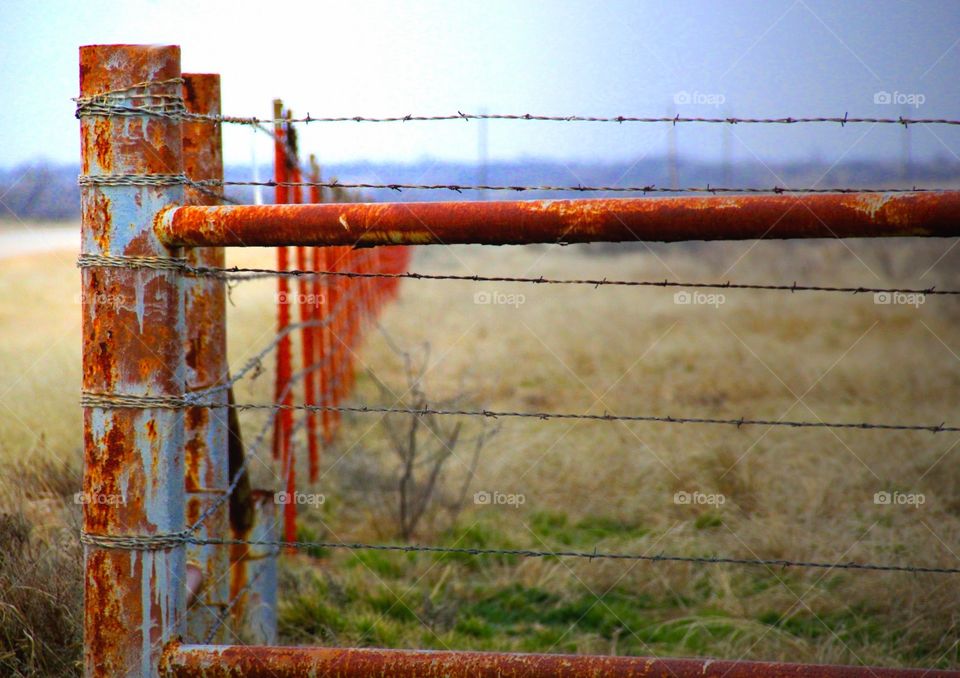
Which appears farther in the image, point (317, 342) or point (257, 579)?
point (317, 342)

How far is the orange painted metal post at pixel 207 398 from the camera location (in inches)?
92.6

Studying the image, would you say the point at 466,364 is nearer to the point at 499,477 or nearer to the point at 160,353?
the point at 499,477

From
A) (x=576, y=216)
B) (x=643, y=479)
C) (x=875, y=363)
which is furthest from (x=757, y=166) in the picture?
(x=576, y=216)

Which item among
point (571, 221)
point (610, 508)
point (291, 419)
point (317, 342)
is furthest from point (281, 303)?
point (571, 221)

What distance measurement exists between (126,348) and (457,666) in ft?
2.77

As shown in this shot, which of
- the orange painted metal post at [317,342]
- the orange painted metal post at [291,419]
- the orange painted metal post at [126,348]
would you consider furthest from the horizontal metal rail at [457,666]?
the orange painted metal post at [317,342]

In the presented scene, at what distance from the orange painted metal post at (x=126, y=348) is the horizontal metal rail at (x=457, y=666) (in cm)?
17

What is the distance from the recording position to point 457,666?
5.47ft

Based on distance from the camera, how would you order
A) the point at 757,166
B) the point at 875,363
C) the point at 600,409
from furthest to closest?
the point at 757,166 → the point at 875,363 → the point at 600,409

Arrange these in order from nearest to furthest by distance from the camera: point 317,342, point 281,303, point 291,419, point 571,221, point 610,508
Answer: point 571,221 < point 281,303 < point 291,419 < point 610,508 < point 317,342

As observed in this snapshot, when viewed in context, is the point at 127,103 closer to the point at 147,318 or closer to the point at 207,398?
the point at 147,318

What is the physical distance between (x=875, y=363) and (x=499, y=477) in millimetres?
4924

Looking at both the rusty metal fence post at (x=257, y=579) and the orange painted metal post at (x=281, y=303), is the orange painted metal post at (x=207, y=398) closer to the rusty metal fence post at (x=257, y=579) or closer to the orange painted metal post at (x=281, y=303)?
the rusty metal fence post at (x=257, y=579)

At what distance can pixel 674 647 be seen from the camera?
3295 millimetres
